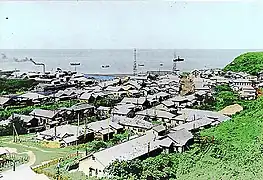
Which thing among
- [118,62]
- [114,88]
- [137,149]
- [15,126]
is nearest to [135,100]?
[114,88]

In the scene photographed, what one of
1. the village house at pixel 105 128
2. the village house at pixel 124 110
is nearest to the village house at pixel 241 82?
the village house at pixel 124 110

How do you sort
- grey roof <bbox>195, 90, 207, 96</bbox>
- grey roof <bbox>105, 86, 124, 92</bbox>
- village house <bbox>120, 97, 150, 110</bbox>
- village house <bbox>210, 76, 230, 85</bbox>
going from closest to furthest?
1. grey roof <bbox>195, 90, 207, 96</bbox>
2. village house <bbox>120, 97, 150, 110</bbox>
3. village house <bbox>210, 76, 230, 85</bbox>
4. grey roof <bbox>105, 86, 124, 92</bbox>

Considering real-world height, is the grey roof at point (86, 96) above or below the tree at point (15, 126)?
above

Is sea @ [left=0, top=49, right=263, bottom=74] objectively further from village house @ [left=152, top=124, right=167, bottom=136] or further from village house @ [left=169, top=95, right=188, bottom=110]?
village house @ [left=152, top=124, right=167, bottom=136]

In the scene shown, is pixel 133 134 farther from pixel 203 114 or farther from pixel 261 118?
pixel 261 118

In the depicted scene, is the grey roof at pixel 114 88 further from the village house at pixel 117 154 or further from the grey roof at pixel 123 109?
the village house at pixel 117 154

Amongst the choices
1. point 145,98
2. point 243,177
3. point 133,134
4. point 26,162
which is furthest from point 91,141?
point 145,98

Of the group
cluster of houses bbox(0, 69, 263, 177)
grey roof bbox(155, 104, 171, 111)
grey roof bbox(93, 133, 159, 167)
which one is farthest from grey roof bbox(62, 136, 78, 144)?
grey roof bbox(155, 104, 171, 111)

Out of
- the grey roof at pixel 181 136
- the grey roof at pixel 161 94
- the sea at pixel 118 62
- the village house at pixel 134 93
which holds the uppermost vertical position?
the sea at pixel 118 62
